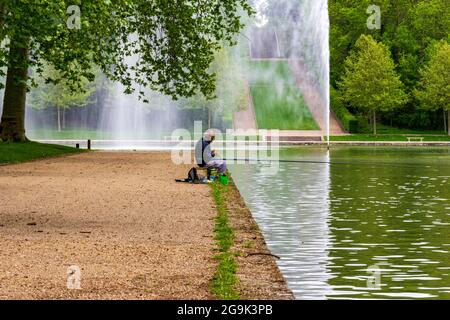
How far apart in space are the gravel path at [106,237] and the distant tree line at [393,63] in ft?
222

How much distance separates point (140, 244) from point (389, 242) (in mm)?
4325

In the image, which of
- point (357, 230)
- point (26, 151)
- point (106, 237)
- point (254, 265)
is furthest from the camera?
point (26, 151)

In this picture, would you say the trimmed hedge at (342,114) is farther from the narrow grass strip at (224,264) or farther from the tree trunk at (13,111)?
Result: the narrow grass strip at (224,264)

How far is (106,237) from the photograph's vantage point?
17.2 meters

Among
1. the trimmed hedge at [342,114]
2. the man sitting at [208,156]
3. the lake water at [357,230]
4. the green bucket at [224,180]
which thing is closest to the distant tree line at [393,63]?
the trimmed hedge at [342,114]

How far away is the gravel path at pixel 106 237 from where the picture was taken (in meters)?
12.6

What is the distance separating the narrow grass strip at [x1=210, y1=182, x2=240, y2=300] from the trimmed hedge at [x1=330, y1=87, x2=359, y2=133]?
74577 millimetres

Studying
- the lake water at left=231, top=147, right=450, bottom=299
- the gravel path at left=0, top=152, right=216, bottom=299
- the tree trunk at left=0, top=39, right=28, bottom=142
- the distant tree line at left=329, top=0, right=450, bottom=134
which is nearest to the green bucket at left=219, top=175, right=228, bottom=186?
the lake water at left=231, top=147, right=450, bottom=299

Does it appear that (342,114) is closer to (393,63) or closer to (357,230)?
(393,63)

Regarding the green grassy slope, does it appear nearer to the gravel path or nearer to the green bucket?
the gravel path

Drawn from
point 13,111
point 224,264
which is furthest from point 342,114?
point 224,264

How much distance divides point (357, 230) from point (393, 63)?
81953 mm

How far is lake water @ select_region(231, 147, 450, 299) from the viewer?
45.0ft

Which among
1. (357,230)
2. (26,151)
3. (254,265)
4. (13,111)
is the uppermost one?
(13,111)
